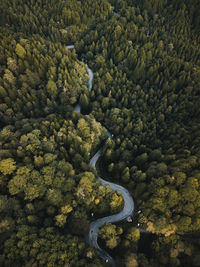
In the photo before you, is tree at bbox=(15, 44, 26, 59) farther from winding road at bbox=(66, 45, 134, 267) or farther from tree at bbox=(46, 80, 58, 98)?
winding road at bbox=(66, 45, 134, 267)

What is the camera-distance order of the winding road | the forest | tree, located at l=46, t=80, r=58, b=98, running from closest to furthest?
the forest, the winding road, tree, located at l=46, t=80, r=58, b=98

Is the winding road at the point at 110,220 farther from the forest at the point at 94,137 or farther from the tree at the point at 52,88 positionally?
the tree at the point at 52,88

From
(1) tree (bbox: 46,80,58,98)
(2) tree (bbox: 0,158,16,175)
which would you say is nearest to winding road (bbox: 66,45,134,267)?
(2) tree (bbox: 0,158,16,175)

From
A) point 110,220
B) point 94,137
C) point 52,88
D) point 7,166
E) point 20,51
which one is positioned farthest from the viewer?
point 20,51

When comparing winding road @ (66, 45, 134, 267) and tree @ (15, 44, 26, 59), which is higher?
tree @ (15, 44, 26, 59)

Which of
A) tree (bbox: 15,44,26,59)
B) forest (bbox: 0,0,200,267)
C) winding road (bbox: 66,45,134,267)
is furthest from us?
tree (bbox: 15,44,26,59)

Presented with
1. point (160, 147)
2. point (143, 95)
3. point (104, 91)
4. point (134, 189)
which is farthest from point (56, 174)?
Answer: point (143, 95)

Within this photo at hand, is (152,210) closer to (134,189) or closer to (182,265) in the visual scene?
(134,189)

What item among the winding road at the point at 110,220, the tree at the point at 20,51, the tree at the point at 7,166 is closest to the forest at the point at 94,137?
the tree at the point at 7,166

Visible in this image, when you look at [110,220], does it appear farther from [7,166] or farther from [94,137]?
[7,166]

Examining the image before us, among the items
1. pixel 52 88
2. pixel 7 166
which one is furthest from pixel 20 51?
pixel 7 166
